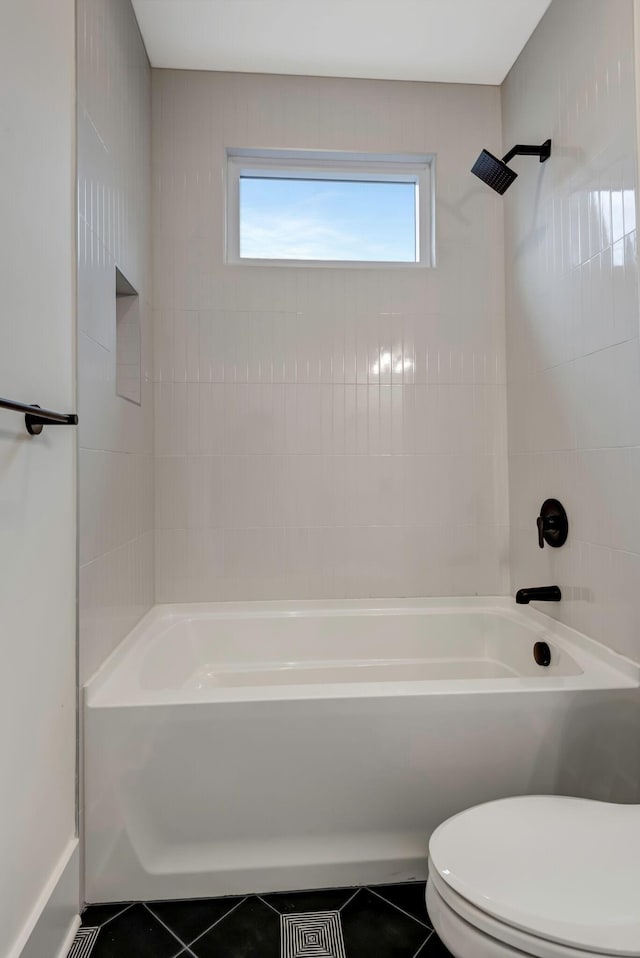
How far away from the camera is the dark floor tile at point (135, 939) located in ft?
4.14

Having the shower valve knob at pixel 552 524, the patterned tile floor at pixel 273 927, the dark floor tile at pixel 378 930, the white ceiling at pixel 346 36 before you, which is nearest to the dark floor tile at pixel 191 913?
the patterned tile floor at pixel 273 927

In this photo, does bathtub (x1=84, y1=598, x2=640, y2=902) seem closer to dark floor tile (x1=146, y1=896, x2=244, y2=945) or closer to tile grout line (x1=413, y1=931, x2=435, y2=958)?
dark floor tile (x1=146, y1=896, x2=244, y2=945)

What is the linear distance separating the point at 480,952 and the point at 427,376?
1900 mm

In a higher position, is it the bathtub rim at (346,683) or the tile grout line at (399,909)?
the bathtub rim at (346,683)

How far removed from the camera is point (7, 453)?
1062 millimetres

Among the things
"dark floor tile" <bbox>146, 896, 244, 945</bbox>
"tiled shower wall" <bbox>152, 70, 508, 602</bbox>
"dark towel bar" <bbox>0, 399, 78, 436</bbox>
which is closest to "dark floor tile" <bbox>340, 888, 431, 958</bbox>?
"dark floor tile" <bbox>146, 896, 244, 945</bbox>

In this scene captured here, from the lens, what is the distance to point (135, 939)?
130 centimetres

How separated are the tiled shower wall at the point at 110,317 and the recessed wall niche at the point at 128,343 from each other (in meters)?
0.05

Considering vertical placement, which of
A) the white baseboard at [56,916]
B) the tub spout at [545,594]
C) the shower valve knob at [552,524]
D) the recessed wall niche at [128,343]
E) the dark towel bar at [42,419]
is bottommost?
the white baseboard at [56,916]

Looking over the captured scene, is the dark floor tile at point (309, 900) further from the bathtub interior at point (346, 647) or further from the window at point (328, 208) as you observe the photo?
the window at point (328, 208)

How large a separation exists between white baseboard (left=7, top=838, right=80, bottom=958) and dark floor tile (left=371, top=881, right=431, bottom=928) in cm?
74

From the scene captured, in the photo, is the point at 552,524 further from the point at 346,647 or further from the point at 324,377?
the point at 324,377

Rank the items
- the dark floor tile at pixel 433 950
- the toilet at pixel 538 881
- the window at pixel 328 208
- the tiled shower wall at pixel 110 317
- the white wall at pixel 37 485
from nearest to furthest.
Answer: the toilet at pixel 538 881
the white wall at pixel 37 485
the dark floor tile at pixel 433 950
the tiled shower wall at pixel 110 317
the window at pixel 328 208

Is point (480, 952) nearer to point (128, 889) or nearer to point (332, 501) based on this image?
point (128, 889)
